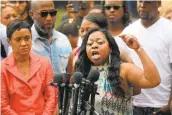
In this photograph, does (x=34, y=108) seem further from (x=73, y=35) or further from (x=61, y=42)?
(x=73, y=35)

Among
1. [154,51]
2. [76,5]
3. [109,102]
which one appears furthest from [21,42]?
[76,5]

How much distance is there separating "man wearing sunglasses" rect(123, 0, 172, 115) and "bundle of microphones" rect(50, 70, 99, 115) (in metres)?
1.91

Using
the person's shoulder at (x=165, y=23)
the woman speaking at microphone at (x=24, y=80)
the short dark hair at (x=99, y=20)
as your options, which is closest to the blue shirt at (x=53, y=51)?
the short dark hair at (x=99, y=20)

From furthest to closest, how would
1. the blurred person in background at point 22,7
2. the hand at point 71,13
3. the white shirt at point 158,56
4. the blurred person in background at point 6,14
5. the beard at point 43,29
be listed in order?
the hand at point 71,13 < the blurred person in background at point 22,7 < the blurred person in background at point 6,14 < the beard at point 43,29 < the white shirt at point 158,56

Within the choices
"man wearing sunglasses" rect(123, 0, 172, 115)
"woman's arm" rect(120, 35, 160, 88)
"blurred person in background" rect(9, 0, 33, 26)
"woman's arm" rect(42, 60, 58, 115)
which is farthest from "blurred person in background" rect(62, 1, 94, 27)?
"woman's arm" rect(120, 35, 160, 88)

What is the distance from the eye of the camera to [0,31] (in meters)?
7.56

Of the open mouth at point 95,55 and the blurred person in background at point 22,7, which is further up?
the blurred person in background at point 22,7

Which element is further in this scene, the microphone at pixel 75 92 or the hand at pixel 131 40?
the hand at pixel 131 40

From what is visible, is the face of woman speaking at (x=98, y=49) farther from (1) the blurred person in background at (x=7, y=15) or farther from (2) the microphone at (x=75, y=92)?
(1) the blurred person in background at (x=7, y=15)

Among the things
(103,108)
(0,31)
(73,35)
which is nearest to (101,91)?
(103,108)

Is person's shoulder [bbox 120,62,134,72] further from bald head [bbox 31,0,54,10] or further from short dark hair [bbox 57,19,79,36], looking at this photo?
short dark hair [bbox 57,19,79,36]

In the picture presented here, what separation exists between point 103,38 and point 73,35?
3.07 m

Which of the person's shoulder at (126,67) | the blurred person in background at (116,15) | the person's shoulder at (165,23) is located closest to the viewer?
the person's shoulder at (126,67)

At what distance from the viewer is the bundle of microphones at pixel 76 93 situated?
5000mm
